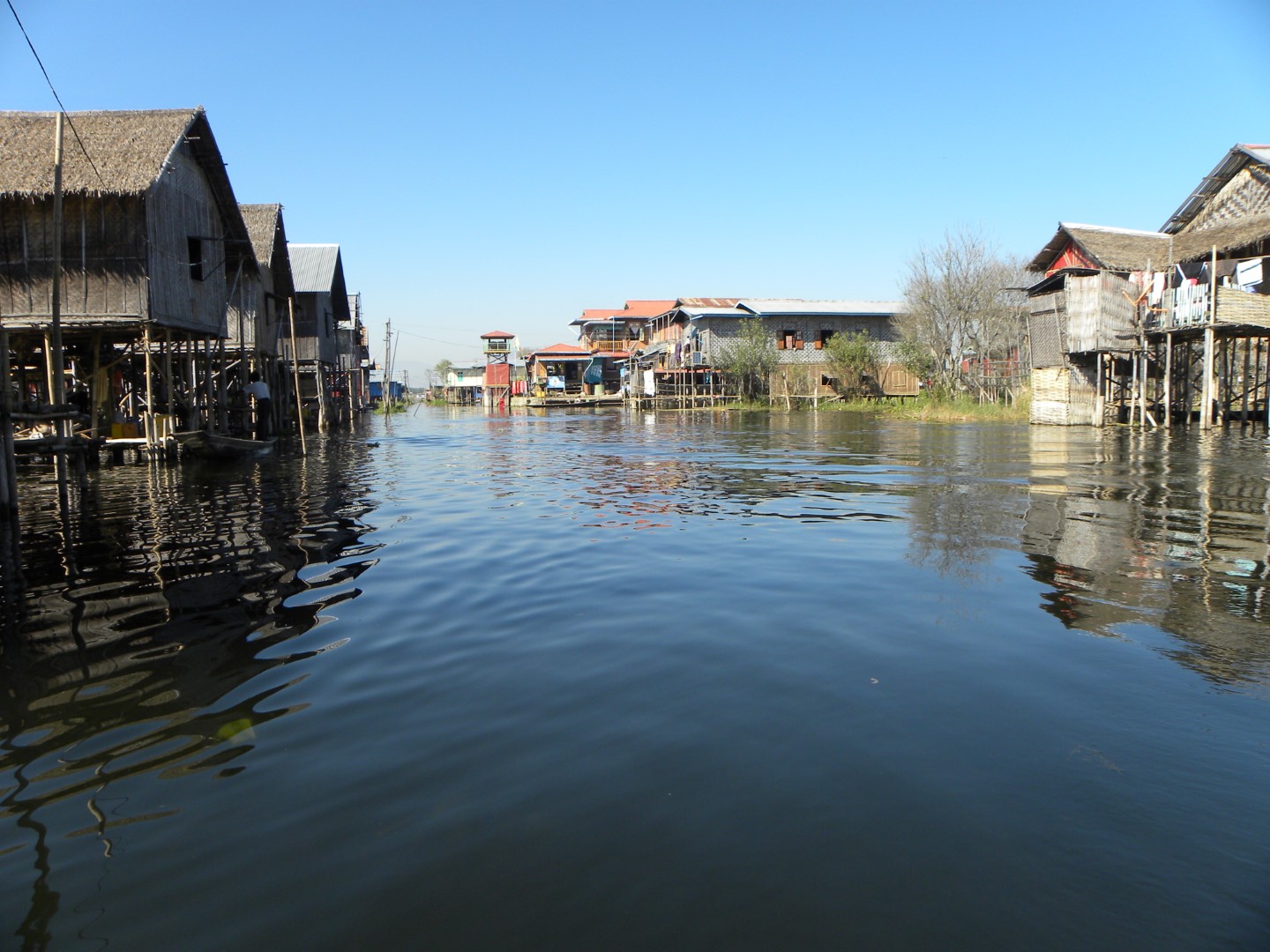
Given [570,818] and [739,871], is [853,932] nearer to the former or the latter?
[739,871]

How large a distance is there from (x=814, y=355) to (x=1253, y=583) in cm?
4763

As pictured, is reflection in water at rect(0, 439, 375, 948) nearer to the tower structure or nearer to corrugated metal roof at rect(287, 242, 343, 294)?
corrugated metal roof at rect(287, 242, 343, 294)

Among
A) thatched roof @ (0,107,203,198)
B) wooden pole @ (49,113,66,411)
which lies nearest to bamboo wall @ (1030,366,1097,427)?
thatched roof @ (0,107,203,198)

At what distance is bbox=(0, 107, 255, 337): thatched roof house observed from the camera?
1689 cm

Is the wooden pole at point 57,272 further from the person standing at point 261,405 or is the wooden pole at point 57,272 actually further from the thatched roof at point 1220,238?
the thatched roof at point 1220,238

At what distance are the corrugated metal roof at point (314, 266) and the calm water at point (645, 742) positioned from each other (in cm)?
2765

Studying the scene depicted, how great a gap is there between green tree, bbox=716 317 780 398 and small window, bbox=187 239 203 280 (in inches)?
1321

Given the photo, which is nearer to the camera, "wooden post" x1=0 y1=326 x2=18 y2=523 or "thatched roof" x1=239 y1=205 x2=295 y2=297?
"wooden post" x1=0 y1=326 x2=18 y2=523

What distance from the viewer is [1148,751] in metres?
3.79

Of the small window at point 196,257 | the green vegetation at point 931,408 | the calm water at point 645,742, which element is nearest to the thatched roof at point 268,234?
the small window at point 196,257

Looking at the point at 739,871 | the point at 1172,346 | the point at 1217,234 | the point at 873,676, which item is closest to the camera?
the point at 739,871

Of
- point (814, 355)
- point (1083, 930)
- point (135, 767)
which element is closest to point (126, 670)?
point (135, 767)

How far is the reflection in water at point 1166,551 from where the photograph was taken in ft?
18.0

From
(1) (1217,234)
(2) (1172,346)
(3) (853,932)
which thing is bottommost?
(3) (853,932)
